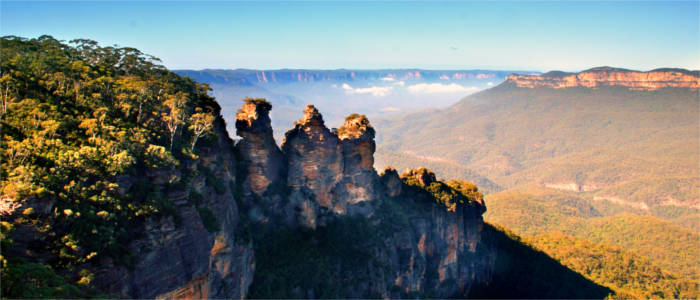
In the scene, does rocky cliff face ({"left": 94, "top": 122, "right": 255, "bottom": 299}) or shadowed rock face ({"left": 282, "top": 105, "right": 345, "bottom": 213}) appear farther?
shadowed rock face ({"left": 282, "top": 105, "right": 345, "bottom": 213})

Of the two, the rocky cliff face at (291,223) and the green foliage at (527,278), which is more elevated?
the rocky cliff face at (291,223)

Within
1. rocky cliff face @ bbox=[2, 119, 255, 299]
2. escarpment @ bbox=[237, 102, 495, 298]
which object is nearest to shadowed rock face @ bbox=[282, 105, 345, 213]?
escarpment @ bbox=[237, 102, 495, 298]

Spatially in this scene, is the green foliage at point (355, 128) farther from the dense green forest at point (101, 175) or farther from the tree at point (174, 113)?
the tree at point (174, 113)

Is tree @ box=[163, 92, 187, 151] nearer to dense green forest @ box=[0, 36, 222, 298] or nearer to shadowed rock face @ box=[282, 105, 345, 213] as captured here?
dense green forest @ box=[0, 36, 222, 298]

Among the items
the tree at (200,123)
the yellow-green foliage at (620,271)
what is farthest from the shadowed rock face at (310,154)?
the yellow-green foliage at (620,271)

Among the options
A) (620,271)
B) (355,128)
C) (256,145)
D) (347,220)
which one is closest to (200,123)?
(256,145)

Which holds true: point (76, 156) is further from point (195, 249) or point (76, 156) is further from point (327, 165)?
point (327, 165)

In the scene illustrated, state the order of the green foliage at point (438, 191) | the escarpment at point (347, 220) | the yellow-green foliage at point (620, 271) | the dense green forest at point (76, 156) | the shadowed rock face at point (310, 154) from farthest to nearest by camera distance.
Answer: the yellow-green foliage at point (620, 271) → the green foliage at point (438, 191) → the shadowed rock face at point (310, 154) → the escarpment at point (347, 220) → the dense green forest at point (76, 156)

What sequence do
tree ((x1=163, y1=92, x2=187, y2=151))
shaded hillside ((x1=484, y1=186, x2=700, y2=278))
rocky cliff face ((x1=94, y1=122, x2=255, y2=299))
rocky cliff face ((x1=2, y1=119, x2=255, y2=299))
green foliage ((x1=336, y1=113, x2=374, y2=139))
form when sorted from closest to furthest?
rocky cliff face ((x1=2, y1=119, x2=255, y2=299)) → rocky cliff face ((x1=94, y1=122, x2=255, y2=299)) → tree ((x1=163, y1=92, x2=187, y2=151)) → green foliage ((x1=336, y1=113, x2=374, y2=139)) → shaded hillside ((x1=484, y1=186, x2=700, y2=278))

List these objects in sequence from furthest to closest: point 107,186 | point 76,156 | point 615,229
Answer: point 615,229 → point 107,186 → point 76,156
